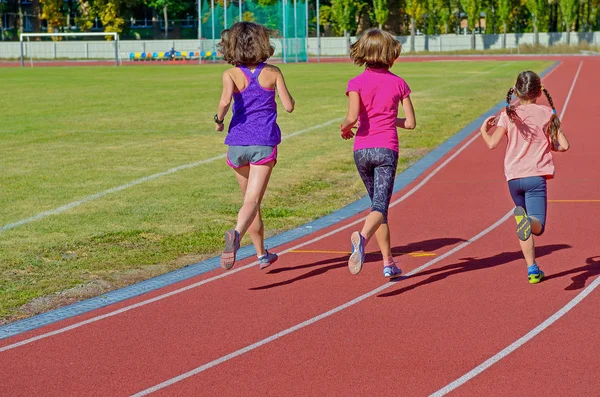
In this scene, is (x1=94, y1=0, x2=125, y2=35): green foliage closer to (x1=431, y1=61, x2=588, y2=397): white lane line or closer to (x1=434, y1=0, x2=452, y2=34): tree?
(x1=434, y1=0, x2=452, y2=34): tree

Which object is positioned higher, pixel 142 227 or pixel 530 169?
pixel 530 169

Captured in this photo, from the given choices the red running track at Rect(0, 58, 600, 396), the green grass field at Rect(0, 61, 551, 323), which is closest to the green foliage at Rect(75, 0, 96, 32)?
the green grass field at Rect(0, 61, 551, 323)

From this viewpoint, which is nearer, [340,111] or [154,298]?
[154,298]

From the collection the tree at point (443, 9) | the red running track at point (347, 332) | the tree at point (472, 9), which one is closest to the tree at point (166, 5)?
the tree at point (443, 9)

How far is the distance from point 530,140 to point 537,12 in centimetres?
8117

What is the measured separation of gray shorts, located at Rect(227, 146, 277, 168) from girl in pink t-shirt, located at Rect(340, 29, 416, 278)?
598mm

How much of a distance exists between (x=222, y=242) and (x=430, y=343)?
359 cm

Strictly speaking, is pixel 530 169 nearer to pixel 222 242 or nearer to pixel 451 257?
pixel 451 257

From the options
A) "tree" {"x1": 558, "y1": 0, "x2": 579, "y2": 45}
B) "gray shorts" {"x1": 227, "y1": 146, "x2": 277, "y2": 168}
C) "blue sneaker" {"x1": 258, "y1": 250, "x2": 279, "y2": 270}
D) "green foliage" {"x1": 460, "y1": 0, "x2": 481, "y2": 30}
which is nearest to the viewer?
"gray shorts" {"x1": 227, "y1": 146, "x2": 277, "y2": 168}

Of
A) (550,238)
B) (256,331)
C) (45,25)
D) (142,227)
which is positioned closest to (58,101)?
(142,227)

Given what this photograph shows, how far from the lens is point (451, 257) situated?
8.72 m

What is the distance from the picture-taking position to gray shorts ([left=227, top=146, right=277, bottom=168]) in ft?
24.8

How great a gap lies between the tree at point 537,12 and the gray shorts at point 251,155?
80.2 metres

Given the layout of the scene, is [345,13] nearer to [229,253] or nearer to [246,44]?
[246,44]
